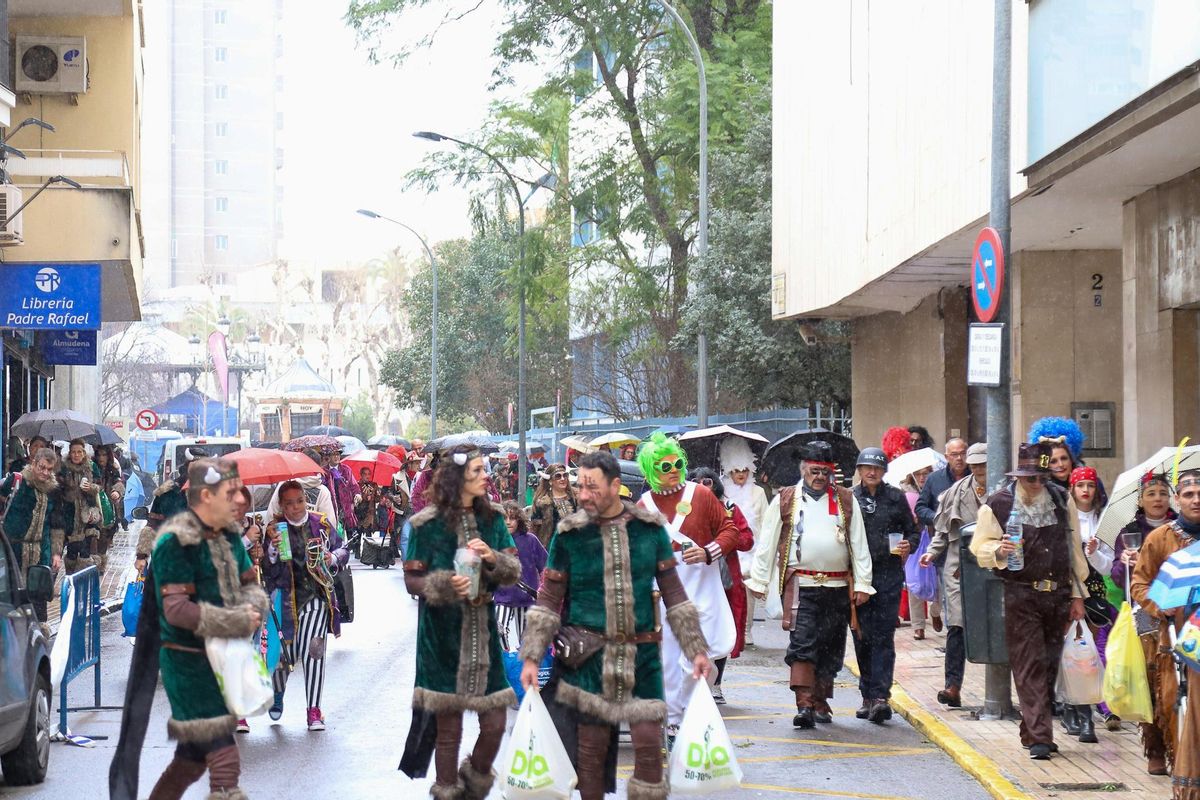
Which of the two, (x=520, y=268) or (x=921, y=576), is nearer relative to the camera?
(x=921, y=576)

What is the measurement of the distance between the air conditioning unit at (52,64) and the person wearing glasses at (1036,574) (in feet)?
63.2

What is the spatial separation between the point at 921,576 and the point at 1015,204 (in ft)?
10.9

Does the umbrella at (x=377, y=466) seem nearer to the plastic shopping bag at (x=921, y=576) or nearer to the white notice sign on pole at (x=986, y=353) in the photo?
the plastic shopping bag at (x=921, y=576)

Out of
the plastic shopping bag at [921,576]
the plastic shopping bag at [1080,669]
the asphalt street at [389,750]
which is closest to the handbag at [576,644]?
the asphalt street at [389,750]

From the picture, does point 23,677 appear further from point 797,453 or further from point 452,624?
point 797,453

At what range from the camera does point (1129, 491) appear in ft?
31.2

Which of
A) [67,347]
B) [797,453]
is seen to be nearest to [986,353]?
[797,453]

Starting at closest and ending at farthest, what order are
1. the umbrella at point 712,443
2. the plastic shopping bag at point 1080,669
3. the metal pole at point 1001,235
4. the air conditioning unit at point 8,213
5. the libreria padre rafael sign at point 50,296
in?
the plastic shopping bag at point 1080,669 → the metal pole at point 1001,235 → the umbrella at point 712,443 → the air conditioning unit at point 8,213 → the libreria padre rafael sign at point 50,296

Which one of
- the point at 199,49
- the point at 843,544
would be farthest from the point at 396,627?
the point at 199,49

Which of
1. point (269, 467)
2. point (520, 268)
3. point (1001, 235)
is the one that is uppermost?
point (520, 268)

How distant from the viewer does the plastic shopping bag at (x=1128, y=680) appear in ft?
27.2

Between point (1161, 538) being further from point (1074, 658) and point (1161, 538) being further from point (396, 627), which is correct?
point (396, 627)

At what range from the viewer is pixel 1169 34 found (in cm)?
972

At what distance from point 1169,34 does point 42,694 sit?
759 cm
